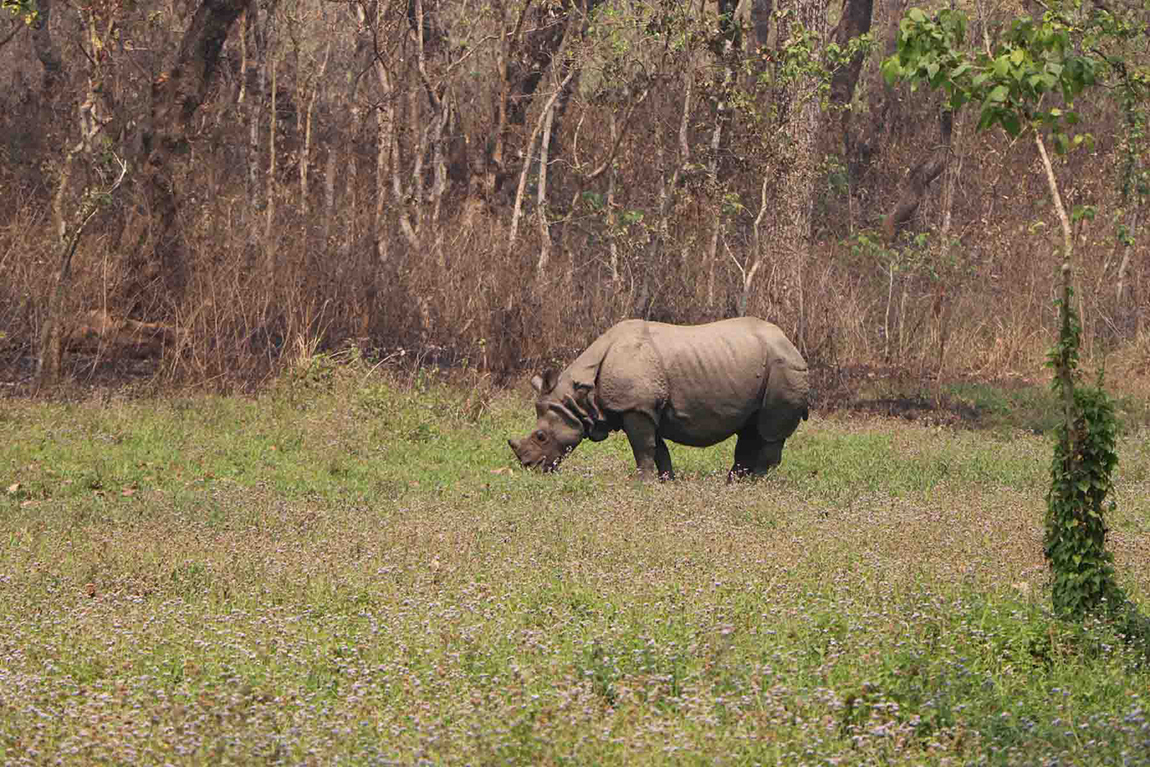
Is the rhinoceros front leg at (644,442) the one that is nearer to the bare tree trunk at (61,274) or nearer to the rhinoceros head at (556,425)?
the rhinoceros head at (556,425)

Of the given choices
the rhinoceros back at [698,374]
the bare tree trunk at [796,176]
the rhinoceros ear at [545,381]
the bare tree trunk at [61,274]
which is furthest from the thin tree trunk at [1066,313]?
the bare tree trunk at [796,176]

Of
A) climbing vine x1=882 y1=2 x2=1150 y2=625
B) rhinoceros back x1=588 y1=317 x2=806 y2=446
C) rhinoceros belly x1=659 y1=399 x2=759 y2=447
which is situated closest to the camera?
climbing vine x1=882 y1=2 x2=1150 y2=625

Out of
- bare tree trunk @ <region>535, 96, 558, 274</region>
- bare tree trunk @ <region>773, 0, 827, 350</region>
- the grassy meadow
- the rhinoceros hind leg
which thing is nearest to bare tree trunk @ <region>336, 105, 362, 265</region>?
bare tree trunk @ <region>535, 96, 558, 274</region>

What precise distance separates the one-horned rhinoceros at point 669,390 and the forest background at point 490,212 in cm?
472

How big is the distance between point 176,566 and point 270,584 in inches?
32.4

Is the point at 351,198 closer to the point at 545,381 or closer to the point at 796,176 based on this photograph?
the point at 796,176

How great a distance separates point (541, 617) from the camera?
775 centimetres

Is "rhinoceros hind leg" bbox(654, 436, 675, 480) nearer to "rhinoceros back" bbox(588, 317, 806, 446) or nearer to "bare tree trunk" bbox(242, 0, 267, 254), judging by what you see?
"rhinoceros back" bbox(588, 317, 806, 446)

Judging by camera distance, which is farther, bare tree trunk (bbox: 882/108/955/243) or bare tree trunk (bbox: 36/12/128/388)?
bare tree trunk (bbox: 882/108/955/243)

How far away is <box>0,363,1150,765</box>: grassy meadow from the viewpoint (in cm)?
571

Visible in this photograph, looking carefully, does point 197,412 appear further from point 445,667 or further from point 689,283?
point 445,667

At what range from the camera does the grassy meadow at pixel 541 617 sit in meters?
5.71

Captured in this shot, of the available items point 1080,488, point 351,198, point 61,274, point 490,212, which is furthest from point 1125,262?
point 1080,488

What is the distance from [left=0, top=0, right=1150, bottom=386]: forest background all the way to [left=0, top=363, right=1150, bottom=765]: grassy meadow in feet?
16.5
